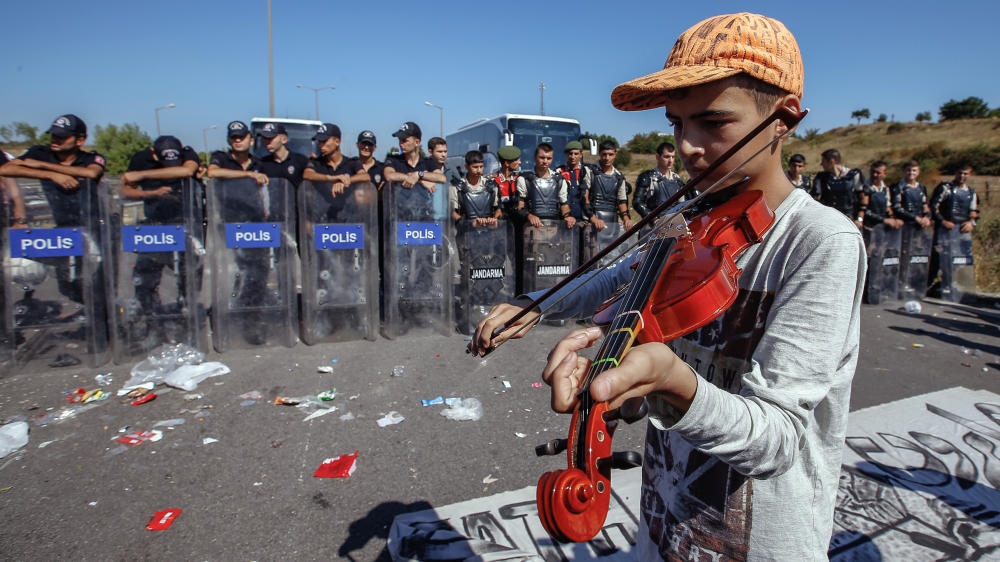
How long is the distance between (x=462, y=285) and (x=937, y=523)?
17.0ft

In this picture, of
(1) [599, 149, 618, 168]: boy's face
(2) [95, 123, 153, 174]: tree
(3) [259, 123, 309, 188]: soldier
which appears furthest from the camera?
(2) [95, 123, 153, 174]: tree

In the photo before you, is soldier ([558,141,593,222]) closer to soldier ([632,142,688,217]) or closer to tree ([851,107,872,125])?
soldier ([632,142,688,217])

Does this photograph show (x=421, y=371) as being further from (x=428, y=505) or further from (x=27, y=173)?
(x=27, y=173)

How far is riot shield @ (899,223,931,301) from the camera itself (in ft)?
31.2

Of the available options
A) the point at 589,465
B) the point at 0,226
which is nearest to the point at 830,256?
the point at 589,465

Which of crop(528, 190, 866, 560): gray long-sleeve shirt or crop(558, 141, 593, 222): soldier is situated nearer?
crop(528, 190, 866, 560): gray long-sleeve shirt

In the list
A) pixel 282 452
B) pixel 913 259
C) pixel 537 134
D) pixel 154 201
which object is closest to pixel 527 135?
pixel 537 134

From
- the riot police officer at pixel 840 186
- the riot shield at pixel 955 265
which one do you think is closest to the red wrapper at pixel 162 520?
the riot police officer at pixel 840 186

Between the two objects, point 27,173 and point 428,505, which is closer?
point 428,505

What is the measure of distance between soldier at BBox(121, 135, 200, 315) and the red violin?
5.57 meters

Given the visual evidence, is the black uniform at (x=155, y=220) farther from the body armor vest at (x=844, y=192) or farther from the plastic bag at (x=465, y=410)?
the body armor vest at (x=844, y=192)

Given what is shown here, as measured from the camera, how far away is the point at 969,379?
18.9 feet

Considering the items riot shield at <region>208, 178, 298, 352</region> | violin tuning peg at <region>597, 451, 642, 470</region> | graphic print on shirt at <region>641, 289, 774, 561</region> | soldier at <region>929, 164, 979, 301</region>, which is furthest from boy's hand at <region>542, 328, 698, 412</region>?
soldier at <region>929, 164, 979, 301</region>

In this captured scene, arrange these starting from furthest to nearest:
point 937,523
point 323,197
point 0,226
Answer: point 323,197
point 0,226
point 937,523
